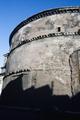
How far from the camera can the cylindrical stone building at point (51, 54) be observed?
10.7 meters

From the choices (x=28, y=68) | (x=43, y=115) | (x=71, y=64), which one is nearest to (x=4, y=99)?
(x=28, y=68)

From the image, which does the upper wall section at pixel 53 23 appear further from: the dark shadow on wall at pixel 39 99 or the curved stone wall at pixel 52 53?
the dark shadow on wall at pixel 39 99

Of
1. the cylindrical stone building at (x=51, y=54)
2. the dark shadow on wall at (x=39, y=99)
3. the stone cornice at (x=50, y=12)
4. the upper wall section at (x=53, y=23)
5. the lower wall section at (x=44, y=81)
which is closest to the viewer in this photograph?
the dark shadow on wall at (x=39, y=99)

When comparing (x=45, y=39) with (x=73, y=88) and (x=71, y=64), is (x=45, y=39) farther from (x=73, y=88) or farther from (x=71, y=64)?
(x=73, y=88)

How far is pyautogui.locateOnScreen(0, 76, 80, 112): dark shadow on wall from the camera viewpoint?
9928 millimetres

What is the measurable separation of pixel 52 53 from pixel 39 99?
132 inches

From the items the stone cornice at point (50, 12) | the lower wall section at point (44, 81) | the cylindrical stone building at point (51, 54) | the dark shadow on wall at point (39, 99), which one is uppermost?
the stone cornice at point (50, 12)

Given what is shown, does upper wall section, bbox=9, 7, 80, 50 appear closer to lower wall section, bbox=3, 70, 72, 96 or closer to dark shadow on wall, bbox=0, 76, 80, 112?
lower wall section, bbox=3, 70, 72, 96

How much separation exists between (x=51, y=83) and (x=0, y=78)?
686 cm

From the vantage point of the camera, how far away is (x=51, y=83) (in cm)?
1061

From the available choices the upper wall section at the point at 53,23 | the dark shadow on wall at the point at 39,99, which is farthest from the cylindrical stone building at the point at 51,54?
the dark shadow on wall at the point at 39,99

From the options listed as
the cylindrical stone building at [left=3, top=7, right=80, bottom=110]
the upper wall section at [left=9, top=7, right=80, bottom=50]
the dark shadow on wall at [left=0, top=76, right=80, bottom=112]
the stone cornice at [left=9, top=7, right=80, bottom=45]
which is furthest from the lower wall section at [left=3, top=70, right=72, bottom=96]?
the stone cornice at [left=9, top=7, right=80, bottom=45]

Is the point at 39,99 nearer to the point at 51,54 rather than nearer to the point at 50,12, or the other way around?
the point at 51,54

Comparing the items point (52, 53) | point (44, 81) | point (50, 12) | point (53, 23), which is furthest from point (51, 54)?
point (50, 12)
